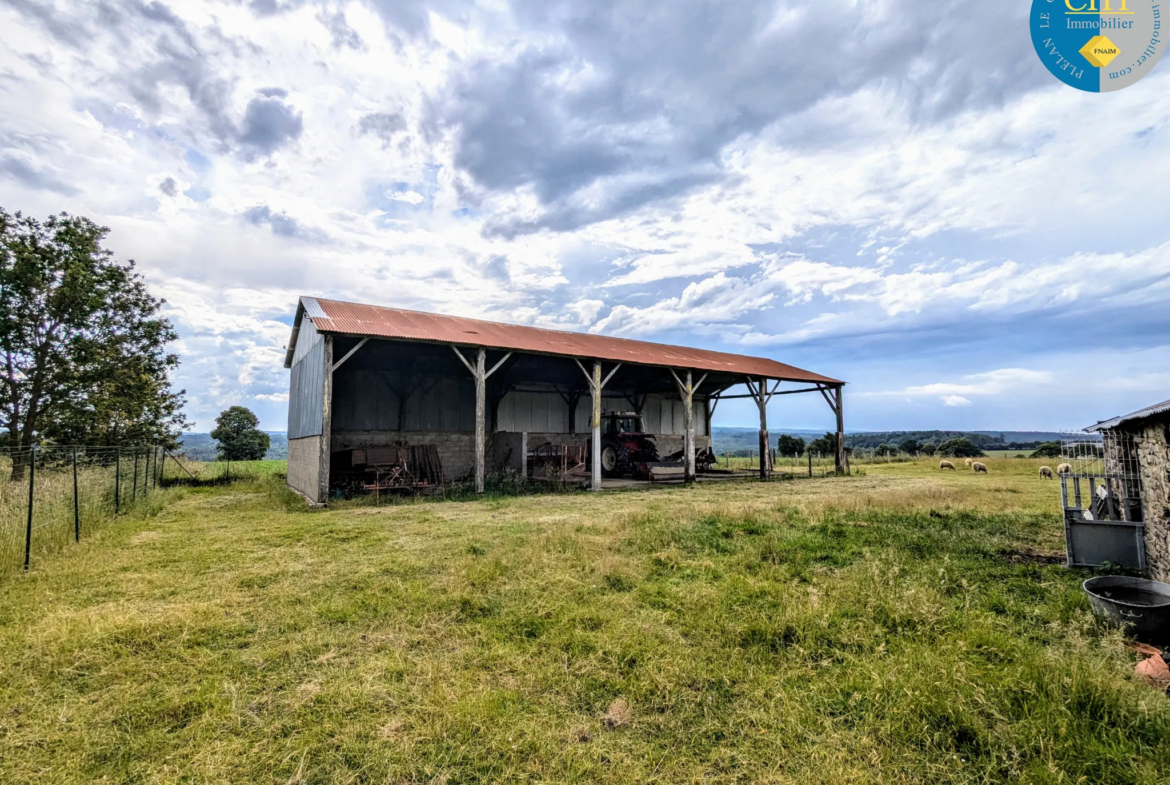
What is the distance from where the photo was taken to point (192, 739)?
9.59ft

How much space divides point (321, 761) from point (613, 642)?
2105 mm

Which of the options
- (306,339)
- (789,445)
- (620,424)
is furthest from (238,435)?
(789,445)

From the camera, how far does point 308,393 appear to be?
14.6 m

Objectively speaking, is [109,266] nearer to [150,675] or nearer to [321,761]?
[150,675]

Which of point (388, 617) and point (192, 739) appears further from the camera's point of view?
point (388, 617)

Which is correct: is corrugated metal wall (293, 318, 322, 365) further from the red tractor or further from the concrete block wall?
the red tractor

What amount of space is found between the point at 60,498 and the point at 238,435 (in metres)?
26.2

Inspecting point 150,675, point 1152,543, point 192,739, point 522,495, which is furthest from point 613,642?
point 522,495

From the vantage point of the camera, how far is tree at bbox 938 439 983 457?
39253 millimetres

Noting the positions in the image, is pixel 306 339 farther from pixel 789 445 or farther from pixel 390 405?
pixel 789 445

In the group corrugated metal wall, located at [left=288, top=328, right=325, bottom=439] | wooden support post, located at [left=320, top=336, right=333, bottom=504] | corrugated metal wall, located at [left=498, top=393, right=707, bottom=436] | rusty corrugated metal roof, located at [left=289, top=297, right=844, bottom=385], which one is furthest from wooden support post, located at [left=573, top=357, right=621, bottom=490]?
corrugated metal wall, located at [left=288, top=328, right=325, bottom=439]

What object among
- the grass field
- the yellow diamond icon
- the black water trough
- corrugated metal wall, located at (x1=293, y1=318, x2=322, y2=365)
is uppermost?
the yellow diamond icon

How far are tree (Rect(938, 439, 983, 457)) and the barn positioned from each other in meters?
23.6

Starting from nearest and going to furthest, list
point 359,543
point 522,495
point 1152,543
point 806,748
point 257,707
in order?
1. point 806,748
2. point 257,707
3. point 1152,543
4. point 359,543
5. point 522,495
